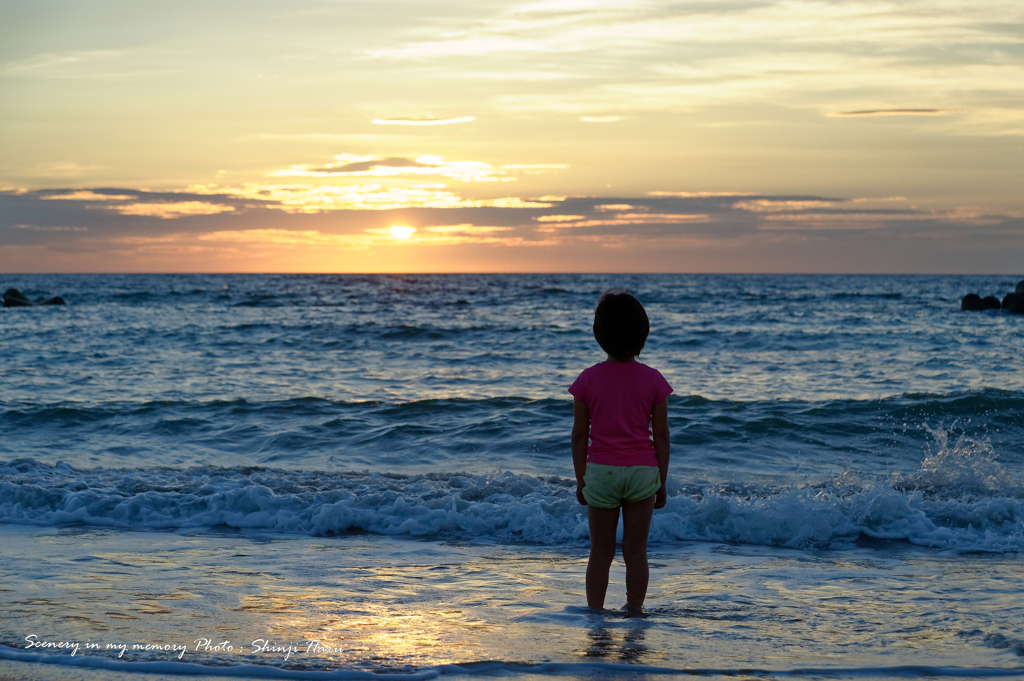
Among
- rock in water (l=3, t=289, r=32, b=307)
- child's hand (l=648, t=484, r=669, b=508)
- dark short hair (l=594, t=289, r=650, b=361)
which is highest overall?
dark short hair (l=594, t=289, r=650, b=361)

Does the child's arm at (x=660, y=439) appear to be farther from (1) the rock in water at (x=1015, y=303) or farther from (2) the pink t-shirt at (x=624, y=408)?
(1) the rock in water at (x=1015, y=303)

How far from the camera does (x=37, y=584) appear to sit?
14.1 ft

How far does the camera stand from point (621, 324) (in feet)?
11.9

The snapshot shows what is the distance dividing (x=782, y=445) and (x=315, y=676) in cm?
747

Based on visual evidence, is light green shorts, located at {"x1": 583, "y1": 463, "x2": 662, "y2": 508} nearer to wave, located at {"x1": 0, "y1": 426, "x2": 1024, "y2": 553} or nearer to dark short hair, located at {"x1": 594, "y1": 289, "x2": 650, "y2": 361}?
dark short hair, located at {"x1": 594, "y1": 289, "x2": 650, "y2": 361}

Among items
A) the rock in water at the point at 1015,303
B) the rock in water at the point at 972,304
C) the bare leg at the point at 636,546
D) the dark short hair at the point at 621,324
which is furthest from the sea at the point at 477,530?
the rock in water at the point at 972,304

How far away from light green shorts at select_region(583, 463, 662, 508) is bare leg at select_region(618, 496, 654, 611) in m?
0.07

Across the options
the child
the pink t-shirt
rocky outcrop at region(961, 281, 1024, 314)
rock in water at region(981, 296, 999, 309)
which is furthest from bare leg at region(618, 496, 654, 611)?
rock in water at region(981, 296, 999, 309)

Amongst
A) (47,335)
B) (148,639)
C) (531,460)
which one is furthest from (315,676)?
(47,335)

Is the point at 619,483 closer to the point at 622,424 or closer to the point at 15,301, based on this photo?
the point at 622,424

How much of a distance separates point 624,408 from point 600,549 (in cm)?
75

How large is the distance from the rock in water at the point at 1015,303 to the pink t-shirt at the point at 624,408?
39.6 m

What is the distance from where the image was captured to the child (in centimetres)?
366

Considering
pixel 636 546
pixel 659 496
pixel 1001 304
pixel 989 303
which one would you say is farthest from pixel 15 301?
pixel 1001 304
